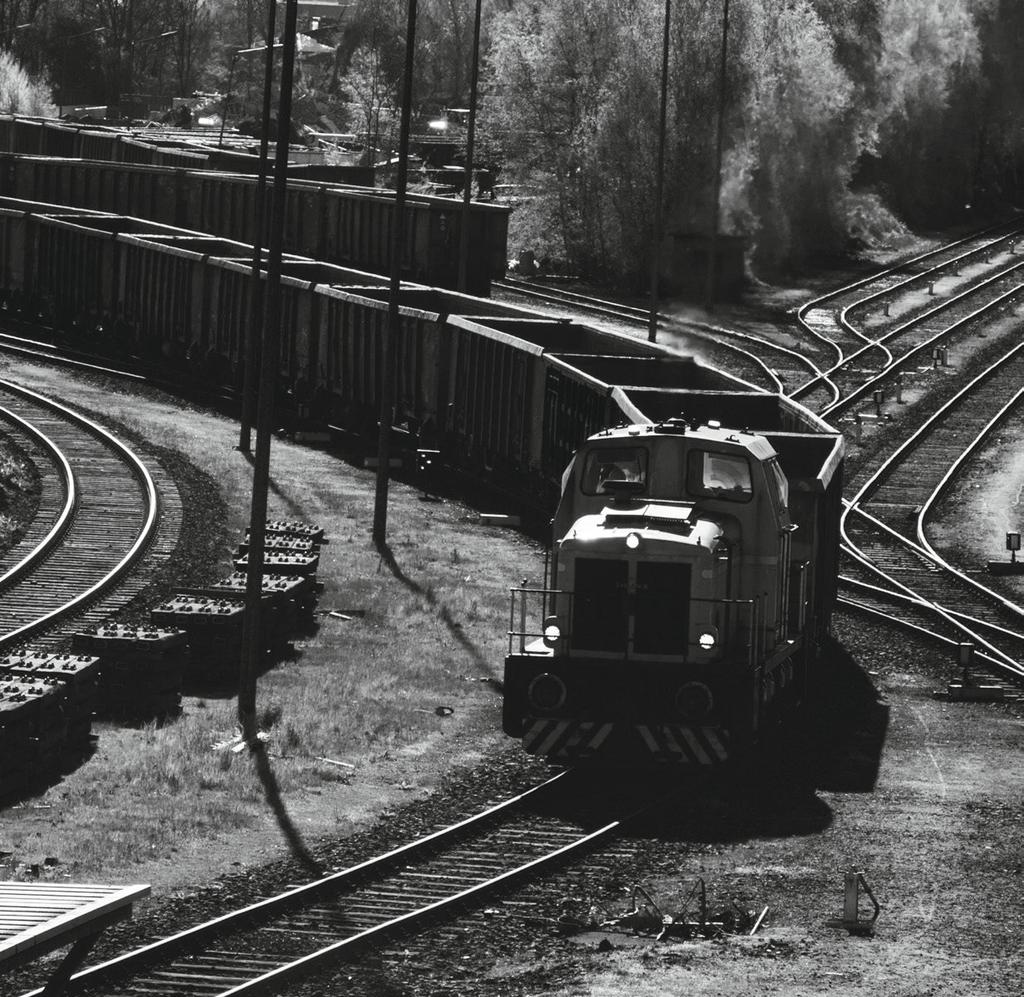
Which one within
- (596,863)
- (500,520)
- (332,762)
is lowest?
(332,762)

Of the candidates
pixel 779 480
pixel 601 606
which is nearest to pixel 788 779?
pixel 601 606

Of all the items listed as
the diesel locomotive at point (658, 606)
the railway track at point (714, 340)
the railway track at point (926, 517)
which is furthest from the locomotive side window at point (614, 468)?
the railway track at point (714, 340)

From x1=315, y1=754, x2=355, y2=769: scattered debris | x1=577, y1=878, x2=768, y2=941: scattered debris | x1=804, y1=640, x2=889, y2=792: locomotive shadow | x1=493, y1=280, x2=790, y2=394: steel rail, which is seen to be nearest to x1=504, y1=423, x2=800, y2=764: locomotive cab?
x1=804, y1=640, x2=889, y2=792: locomotive shadow

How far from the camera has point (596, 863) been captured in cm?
1538

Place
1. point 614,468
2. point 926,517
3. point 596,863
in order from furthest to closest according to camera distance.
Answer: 1. point 926,517
2. point 614,468
3. point 596,863

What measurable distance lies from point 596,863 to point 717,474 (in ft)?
13.9

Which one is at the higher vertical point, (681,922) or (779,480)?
(779,480)

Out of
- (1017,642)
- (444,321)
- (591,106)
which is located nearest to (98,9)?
(591,106)

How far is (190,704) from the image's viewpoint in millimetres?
21047

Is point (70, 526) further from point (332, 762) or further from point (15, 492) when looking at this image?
point (332, 762)

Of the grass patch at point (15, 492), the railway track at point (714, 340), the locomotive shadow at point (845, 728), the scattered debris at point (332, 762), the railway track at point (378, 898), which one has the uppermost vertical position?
the railway track at point (714, 340)

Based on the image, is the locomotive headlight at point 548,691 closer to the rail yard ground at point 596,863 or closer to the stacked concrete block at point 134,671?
the rail yard ground at point 596,863

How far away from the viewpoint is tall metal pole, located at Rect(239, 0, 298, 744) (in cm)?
1987

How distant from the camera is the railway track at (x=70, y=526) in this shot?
2398cm
